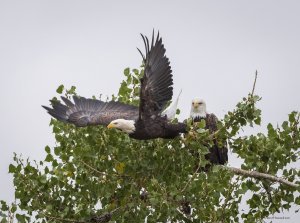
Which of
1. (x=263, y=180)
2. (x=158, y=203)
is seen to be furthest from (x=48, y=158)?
(x=263, y=180)

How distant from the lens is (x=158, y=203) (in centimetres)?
868

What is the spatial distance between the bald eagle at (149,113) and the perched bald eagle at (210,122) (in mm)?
2368

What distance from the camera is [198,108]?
14.2m

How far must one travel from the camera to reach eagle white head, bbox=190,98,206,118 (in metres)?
14.1

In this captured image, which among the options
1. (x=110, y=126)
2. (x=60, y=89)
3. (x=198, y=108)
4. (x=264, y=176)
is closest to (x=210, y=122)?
(x=198, y=108)

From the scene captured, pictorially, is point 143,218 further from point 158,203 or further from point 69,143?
point 69,143

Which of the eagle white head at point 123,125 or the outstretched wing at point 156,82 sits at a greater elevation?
the outstretched wing at point 156,82

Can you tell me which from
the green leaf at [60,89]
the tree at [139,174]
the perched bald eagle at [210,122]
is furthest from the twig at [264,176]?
the perched bald eagle at [210,122]

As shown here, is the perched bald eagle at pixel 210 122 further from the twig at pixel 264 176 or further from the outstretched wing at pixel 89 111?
the twig at pixel 264 176

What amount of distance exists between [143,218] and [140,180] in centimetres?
54

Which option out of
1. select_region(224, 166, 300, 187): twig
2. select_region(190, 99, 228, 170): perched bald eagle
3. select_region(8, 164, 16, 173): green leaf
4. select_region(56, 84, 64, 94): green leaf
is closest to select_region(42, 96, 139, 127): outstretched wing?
select_region(56, 84, 64, 94): green leaf

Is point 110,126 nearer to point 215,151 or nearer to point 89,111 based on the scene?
point 89,111

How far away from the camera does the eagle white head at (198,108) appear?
1413 centimetres

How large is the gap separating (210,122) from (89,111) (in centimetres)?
246
